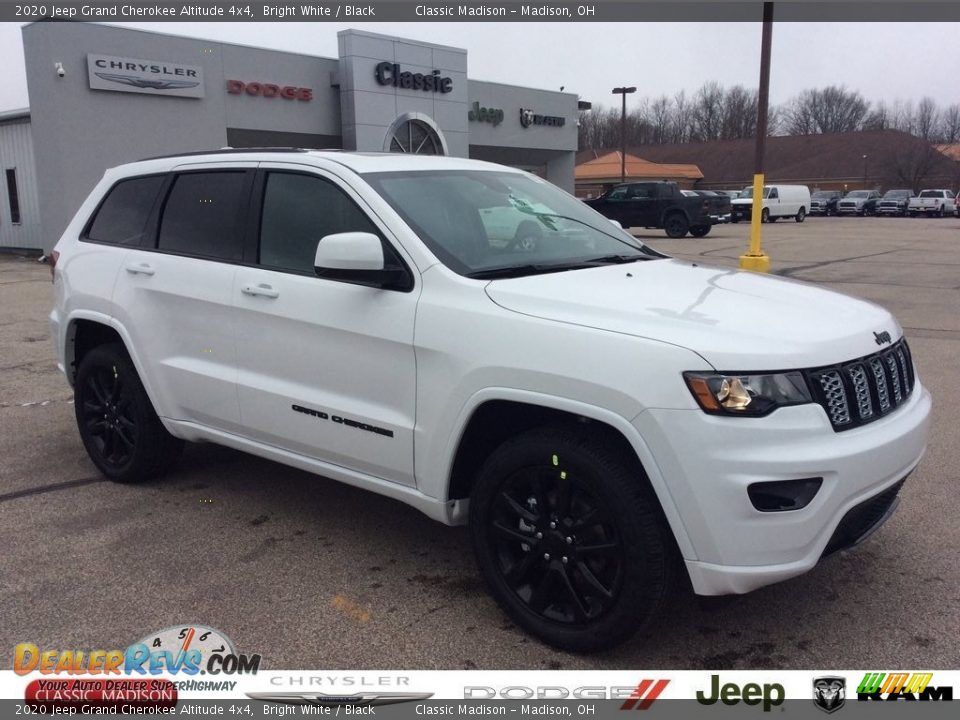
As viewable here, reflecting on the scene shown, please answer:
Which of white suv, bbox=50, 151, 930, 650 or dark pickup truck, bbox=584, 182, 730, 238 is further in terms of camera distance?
dark pickup truck, bbox=584, 182, 730, 238

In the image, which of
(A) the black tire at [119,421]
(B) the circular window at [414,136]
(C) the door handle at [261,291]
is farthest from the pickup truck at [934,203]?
(C) the door handle at [261,291]

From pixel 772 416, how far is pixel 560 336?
756 mm

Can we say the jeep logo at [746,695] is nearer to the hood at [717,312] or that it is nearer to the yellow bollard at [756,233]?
the hood at [717,312]

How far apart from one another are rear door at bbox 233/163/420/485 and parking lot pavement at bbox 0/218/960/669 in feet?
1.79

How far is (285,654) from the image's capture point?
3.19 meters

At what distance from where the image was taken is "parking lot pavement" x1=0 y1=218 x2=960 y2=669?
320 centimetres

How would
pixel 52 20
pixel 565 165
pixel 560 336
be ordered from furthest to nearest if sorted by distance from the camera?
pixel 565 165 < pixel 52 20 < pixel 560 336

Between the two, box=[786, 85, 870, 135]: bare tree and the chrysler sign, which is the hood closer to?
the chrysler sign

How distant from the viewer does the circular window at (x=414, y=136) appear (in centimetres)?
2411

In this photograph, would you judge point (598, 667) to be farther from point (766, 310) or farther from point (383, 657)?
point (766, 310)

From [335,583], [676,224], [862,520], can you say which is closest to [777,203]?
[676,224]

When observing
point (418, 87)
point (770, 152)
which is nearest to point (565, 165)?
point (418, 87)

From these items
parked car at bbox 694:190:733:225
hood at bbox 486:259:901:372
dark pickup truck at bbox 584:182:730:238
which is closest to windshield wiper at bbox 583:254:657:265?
hood at bbox 486:259:901:372

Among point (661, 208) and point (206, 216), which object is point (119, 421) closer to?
point (206, 216)
